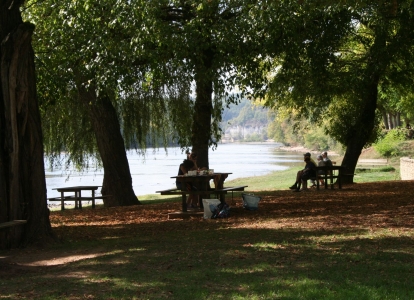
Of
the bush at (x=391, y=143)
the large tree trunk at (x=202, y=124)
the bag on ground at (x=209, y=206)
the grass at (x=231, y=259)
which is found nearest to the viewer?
the grass at (x=231, y=259)

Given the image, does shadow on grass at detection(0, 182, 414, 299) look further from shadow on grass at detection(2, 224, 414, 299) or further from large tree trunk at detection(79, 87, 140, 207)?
large tree trunk at detection(79, 87, 140, 207)

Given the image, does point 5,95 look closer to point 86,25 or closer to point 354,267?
point 86,25

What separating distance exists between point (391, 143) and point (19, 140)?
130 feet

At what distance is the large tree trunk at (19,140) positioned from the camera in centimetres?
1009

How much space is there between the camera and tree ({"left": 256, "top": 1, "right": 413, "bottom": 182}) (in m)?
16.0

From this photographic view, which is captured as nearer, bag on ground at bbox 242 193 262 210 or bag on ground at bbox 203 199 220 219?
bag on ground at bbox 203 199 220 219

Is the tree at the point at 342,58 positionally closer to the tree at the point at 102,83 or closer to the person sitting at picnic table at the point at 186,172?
the tree at the point at 102,83

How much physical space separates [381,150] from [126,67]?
35.7 meters

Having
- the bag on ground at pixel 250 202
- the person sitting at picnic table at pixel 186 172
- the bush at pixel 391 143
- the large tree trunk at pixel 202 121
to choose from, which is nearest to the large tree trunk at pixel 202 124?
the large tree trunk at pixel 202 121

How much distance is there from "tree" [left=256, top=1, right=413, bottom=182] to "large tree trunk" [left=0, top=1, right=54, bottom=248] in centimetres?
581

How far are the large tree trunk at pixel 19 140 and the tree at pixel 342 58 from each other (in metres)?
5.81

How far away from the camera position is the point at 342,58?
2411cm

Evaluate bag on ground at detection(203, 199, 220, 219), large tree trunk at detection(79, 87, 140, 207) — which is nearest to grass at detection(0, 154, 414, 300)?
bag on ground at detection(203, 199, 220, 219)

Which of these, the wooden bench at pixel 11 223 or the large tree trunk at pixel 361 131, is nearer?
the wooden bench at pixel 11 223
